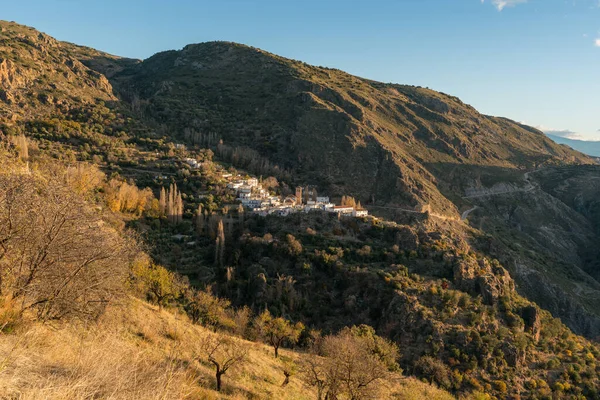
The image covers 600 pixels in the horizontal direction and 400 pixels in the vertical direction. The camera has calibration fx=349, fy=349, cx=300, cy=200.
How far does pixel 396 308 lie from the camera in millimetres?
32719

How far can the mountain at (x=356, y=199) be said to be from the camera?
32531 millimetres

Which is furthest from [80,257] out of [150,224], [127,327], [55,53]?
[55,53]

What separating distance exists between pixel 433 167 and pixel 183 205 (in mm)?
60784

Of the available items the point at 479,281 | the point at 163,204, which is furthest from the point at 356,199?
the point at 163,204

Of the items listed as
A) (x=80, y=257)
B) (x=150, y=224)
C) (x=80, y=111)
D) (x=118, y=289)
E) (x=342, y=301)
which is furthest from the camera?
Answer: (x=80, y=111)

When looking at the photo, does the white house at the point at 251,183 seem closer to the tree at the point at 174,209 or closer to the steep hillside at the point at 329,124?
the tree at the point at 174,209

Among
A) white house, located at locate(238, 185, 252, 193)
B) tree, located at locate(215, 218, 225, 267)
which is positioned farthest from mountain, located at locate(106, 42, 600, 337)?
tree, located at locate(215, 218, 225, 267)

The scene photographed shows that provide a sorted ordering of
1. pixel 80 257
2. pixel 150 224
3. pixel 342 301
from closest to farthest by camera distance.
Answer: pixel 80 257
pixel 342 301
pixel 150 224

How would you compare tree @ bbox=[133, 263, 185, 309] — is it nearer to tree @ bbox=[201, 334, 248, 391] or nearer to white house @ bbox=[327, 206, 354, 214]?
tree @ bbox=[201, 334, 248, 391]

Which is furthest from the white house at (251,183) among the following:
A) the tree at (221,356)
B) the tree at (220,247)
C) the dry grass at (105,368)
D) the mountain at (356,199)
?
the dry grass at (105,368)

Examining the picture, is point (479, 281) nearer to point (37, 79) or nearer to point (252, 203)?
point (252, 203)

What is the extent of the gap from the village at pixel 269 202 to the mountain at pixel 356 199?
1.87m

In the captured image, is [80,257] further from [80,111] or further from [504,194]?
[504,194]

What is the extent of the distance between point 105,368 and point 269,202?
44586mm
